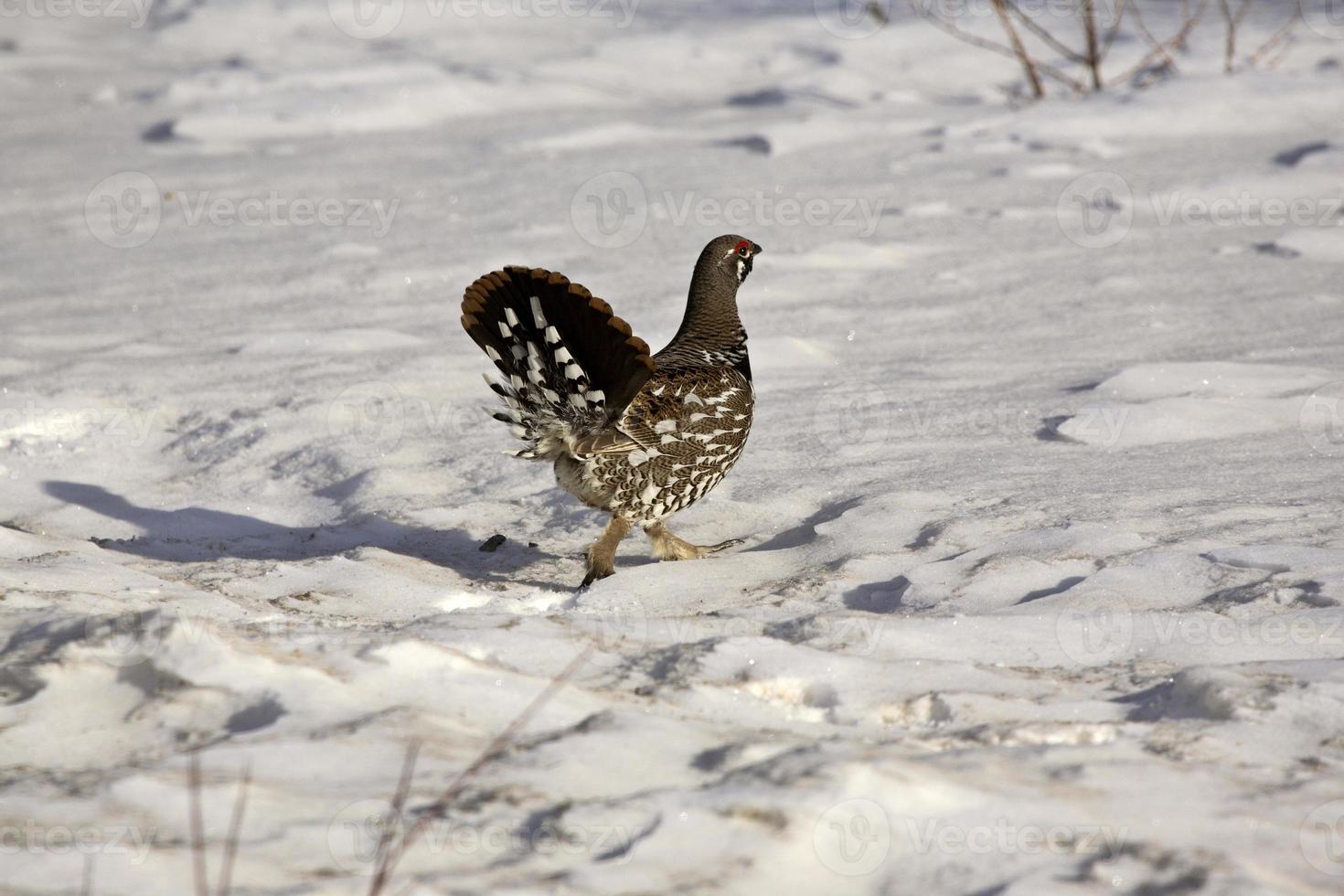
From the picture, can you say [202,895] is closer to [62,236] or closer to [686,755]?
[686,755]

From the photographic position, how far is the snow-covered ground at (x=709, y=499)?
7.93ft

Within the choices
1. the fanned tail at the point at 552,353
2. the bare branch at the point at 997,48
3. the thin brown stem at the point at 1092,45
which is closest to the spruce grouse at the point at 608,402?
the fanned tail at the point at 552,353

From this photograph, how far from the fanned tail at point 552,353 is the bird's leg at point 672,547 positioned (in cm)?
47

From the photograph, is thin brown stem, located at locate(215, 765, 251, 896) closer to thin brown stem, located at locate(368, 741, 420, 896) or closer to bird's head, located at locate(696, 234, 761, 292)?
thin brown stem, located at locate(368, 741, 420, 896)

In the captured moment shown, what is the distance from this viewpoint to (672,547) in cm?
465

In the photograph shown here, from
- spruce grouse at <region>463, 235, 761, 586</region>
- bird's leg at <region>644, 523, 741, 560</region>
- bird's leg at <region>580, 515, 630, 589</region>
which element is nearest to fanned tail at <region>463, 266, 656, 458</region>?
spruce grouse at <region>463, 235, 761, 586</region>

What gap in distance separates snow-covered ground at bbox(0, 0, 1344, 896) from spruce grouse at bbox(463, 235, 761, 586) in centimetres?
30

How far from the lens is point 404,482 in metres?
5.29

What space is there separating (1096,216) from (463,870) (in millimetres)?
7447

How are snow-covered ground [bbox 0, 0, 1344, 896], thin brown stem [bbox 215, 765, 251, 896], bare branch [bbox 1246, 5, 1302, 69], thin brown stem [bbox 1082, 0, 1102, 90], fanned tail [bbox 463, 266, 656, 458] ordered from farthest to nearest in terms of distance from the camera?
bare branch [bbox 1246, 5, 1302, 69], thin brown stem [bbox 1082, 0, 1102, 90], fanned tail [bbox 463, 266, 656, 458], snow-covered ground [bbox 0, 0, 1344, 896], thin brown stem [bbox 215, 765, 251, 896]

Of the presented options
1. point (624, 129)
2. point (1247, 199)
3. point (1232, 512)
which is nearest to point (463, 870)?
point (1232, 512)

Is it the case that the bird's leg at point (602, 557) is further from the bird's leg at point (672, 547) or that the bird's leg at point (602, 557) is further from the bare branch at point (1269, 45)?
the bare branch at point (1269, 45)

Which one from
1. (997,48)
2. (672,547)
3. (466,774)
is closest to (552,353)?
(672,547)

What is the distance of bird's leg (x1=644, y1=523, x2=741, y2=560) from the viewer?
4.65 m
